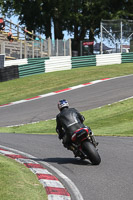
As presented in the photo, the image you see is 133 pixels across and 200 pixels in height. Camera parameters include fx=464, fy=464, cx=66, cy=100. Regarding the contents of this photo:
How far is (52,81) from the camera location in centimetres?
3111

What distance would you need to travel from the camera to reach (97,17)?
181 feet

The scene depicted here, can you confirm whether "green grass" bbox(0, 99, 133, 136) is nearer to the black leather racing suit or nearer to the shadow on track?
the shadow on track

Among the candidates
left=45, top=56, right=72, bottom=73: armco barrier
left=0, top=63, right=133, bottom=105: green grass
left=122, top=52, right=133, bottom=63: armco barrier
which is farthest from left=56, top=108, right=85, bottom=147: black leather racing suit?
left=122, top=52, right=133, bottom=63: armco barrier

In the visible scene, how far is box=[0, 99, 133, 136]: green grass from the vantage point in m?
15.2

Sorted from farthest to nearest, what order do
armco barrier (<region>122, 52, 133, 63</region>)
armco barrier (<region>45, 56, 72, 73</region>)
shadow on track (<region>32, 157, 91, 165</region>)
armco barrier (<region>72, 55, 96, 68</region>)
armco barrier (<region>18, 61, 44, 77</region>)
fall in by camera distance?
armco barrier (<region>122, 52, 133, 63</region>) → armco barrier (<region>72, 55, 96, 68</region>) → armco barrier (<region>45, 56, 72, 73</region>) → armco barrier (<region>18, 61, 44, 77</region>) → shadow on track (<region>32, 157, 91, 165</region>)

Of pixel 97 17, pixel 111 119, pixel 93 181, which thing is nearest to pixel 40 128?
pixel 111 119

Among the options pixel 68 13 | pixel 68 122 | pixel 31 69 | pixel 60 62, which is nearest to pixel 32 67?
pixel 31 69

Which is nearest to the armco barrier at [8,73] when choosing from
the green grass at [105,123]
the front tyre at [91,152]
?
the green grass at [105,123]

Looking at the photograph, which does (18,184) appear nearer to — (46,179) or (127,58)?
(46,179)

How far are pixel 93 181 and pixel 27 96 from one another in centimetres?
1919

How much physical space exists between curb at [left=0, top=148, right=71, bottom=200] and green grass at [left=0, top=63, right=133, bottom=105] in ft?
50.4

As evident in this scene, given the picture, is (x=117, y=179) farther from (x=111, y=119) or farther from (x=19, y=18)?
(x=19, y=18)

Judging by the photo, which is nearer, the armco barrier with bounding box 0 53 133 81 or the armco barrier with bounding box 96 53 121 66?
the armco barrier with bounding box 0 53 133 81

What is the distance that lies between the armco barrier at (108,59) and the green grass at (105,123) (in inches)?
695
